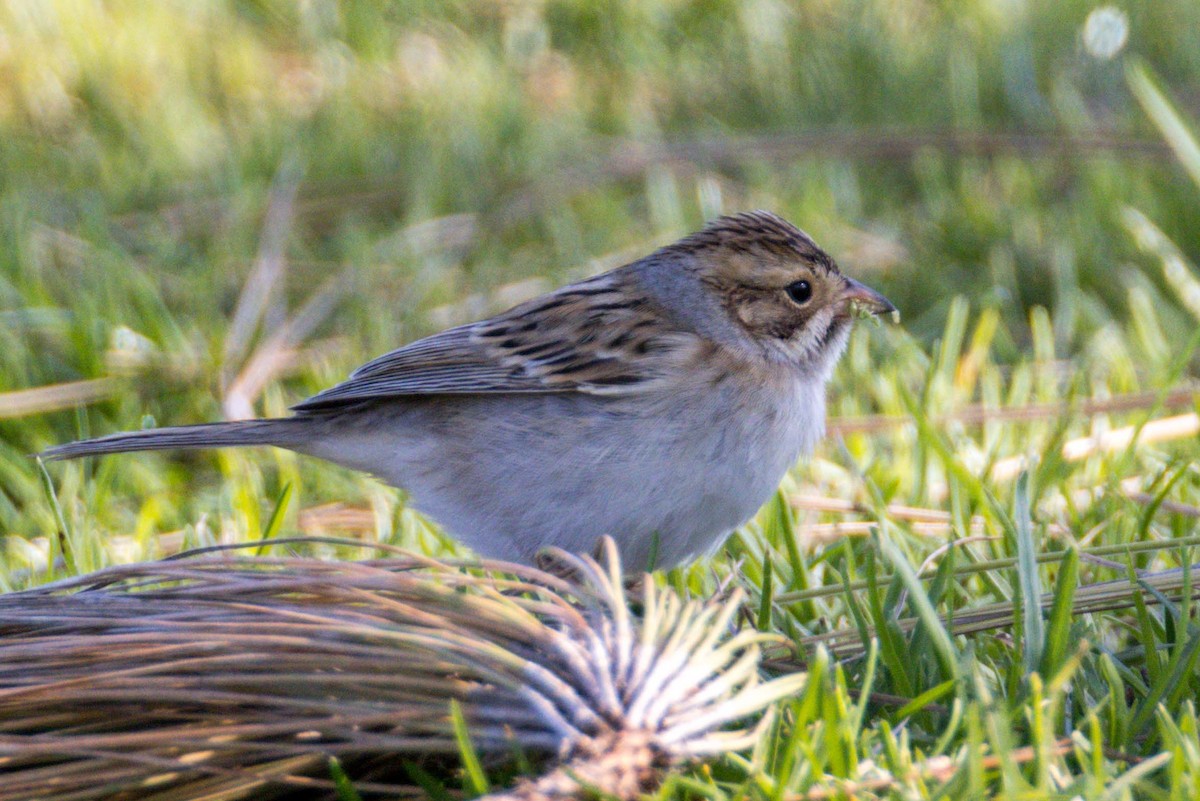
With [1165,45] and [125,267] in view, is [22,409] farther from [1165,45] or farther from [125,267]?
[1165,45]

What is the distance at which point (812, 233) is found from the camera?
6246 mm

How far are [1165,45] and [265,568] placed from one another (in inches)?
252

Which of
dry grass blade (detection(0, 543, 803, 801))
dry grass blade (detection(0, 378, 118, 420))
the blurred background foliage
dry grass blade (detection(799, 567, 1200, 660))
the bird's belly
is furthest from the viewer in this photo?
the blurred background foliage

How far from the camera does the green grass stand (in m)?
2.76

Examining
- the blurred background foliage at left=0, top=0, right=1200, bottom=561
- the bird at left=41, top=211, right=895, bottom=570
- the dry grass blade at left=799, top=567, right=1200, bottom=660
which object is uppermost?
the blurred background foliage at left=0, top=0, right=1200, bottom=561

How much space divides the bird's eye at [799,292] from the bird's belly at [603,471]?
36cm

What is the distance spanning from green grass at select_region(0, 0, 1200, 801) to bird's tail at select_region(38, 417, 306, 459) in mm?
218

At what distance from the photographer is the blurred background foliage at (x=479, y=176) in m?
5.14

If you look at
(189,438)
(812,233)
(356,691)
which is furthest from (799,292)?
(812,233)

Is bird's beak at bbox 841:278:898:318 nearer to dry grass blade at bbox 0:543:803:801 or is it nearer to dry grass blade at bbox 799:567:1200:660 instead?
dry grass blade at bbox 799:567:1200:660

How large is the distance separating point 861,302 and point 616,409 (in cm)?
86

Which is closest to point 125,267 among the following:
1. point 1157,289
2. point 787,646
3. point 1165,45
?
point 787,646

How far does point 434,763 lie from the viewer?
8.26ft

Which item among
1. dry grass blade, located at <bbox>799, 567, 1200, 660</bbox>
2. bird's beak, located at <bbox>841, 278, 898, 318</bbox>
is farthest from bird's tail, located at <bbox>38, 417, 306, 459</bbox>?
dry grass blade, located at <bbox>799, 567, 1200, 660</bbox>
